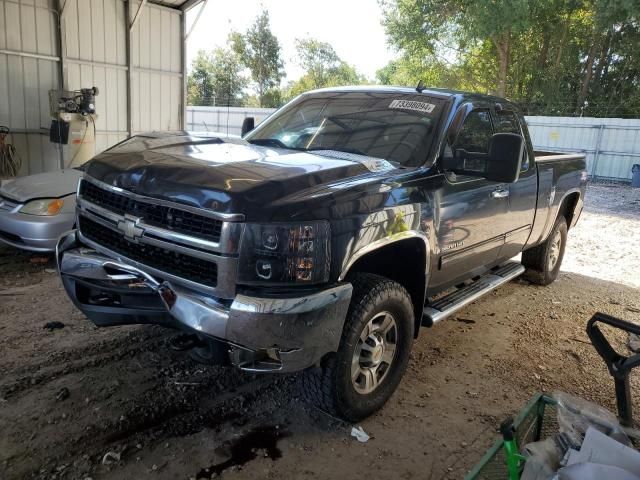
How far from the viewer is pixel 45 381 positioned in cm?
333

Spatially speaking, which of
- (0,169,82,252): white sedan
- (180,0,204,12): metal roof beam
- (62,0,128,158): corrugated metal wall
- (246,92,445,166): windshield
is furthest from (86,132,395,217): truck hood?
(180,0,204,12): metal roof beam

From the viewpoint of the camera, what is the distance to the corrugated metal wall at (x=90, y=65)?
959cm

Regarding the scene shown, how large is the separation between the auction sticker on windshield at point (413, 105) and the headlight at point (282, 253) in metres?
1.64

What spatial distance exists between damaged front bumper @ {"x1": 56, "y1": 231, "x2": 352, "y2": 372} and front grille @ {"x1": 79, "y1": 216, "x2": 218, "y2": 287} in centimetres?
7

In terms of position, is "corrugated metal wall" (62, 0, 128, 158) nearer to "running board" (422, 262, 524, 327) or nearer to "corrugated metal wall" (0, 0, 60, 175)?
"corrugated metal wall" (0, 0, 60, 175)

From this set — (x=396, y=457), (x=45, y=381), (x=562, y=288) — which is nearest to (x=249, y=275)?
(x=396, y=457)

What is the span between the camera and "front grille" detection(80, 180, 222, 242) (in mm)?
2535

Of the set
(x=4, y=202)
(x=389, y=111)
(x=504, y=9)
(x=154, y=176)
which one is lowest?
(x=4, y=202)

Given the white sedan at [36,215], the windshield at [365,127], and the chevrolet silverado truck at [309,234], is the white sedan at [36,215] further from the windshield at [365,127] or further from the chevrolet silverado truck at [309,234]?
the windshield at [365,127]

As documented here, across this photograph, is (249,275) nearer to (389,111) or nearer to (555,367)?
(389,111)

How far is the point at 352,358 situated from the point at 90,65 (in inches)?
402

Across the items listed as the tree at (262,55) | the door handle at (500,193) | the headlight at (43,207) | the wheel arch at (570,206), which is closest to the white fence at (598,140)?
the headlight at (43,207)

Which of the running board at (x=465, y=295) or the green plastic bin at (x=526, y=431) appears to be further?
the running board at (x=465, y=295)

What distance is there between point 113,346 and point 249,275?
1915 millimetres
